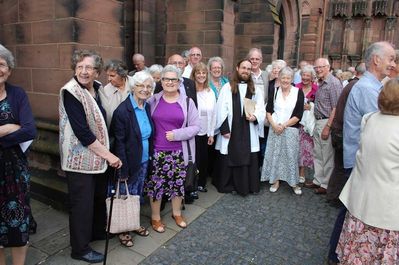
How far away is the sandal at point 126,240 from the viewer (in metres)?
3.28

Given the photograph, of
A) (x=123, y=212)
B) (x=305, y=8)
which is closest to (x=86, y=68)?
Answer: (x=123, y=212)

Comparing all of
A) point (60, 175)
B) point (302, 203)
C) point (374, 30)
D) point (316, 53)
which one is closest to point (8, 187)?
point (60, 175)

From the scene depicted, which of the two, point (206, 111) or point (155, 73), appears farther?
point (155, 73)

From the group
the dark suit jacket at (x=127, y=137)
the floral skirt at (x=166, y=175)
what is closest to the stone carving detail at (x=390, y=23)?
the floral skirt at (x=166, y=175)

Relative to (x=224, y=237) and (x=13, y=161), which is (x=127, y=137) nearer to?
(x=13, y=161)

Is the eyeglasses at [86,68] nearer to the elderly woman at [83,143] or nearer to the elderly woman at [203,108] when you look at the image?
the elderly woman at [83,143]

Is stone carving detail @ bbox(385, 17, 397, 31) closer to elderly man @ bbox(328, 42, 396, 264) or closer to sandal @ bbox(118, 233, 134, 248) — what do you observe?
elderly man @ bbox(328, 42, 396, 264)

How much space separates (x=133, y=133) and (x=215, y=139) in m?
2.09

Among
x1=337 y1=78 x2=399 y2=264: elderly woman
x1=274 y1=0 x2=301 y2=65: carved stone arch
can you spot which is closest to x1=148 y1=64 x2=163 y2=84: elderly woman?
x1=337 y1=78 x2=399 y2=264: elderly woman

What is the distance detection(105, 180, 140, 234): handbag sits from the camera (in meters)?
3.03

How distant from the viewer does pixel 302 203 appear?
448 centimetres

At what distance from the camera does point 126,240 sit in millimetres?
3289

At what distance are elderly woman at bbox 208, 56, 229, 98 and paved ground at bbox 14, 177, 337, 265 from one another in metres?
1.64

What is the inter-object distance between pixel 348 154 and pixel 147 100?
7.14ft
